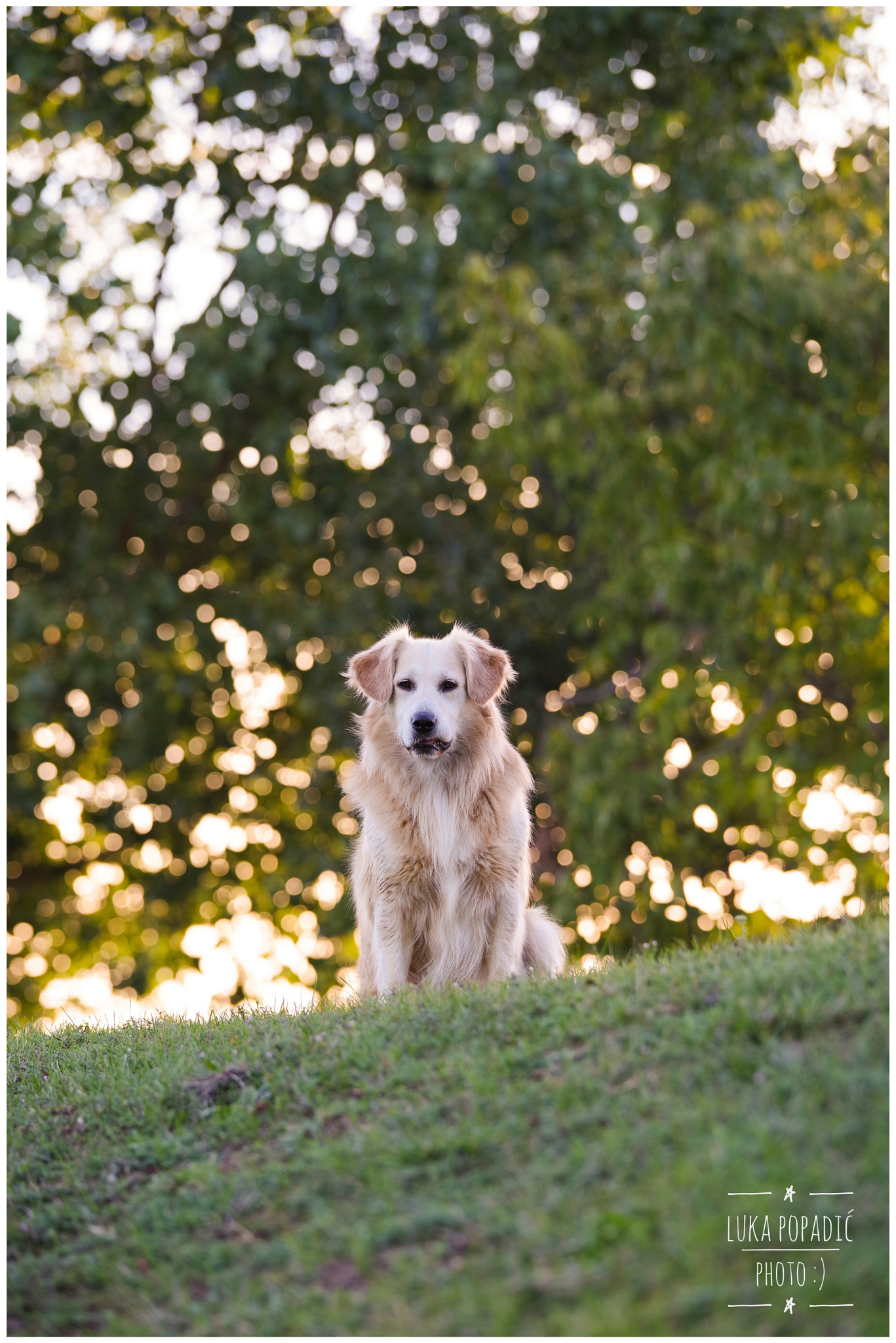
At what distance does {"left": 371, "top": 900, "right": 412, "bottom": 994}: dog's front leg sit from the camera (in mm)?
5934

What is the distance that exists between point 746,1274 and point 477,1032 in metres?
1.62

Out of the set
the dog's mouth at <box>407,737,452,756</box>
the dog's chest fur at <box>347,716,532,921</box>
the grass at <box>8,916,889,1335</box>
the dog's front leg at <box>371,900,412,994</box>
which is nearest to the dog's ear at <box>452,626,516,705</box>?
the dog's chest fur at <box>347,716,532,921</box>

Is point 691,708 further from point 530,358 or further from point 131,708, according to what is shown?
point 131,708

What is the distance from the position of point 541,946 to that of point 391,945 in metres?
0.98

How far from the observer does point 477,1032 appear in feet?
14.7

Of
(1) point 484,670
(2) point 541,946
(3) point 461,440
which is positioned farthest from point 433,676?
(3) point 461,440

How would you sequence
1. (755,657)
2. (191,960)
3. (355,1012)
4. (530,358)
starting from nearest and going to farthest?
(355,1012) < (530,358) < (755,657) < (191,960)

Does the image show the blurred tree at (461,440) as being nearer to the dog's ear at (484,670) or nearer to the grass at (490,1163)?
the dog's ear at (484,670)

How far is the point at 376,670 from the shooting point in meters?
6.16

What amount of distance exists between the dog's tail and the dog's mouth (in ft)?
3.83

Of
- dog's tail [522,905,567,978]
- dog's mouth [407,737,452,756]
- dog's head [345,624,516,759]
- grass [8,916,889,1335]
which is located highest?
dog's head [345,624,516,759]

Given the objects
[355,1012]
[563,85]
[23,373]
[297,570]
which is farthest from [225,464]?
[355,1012]

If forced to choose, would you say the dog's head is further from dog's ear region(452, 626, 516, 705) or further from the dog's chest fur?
the dog's chest fur

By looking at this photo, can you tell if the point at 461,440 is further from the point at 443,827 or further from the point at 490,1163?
the point at 490,1163
